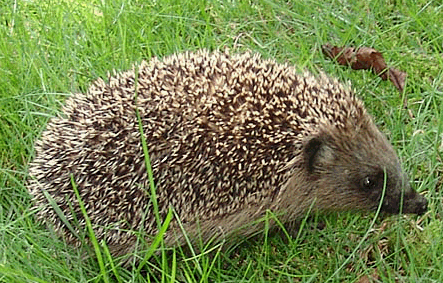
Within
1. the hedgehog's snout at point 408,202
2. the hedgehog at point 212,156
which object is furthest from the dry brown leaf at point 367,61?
the hedgehog's snout at point 408,202

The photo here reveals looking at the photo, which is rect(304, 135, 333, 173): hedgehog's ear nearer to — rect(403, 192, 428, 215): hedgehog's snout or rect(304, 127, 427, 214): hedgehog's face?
rect(304, 127, 427, 214): hedgehog's face

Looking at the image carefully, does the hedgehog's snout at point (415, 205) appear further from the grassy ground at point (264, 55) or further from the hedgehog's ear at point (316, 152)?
the hedgehog's ear at point (316, 152)

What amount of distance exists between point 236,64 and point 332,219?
90 centimetres

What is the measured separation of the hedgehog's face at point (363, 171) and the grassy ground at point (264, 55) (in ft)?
0.46

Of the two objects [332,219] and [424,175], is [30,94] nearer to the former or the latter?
[332,219]

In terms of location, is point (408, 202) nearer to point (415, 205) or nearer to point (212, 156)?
point (415, 205)

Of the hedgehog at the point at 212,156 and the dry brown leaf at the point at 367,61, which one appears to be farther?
the dry brown leaf at the point at 367,61

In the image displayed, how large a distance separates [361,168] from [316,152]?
8.6 inches

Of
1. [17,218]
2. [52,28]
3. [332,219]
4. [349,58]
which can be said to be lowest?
[332,219]

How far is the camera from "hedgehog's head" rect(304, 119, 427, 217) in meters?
3.47

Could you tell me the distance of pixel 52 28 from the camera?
4848mm

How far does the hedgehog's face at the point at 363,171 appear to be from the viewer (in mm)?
3477

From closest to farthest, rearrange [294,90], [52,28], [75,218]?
1. [75,218]
2. [294,90]
3. [52,28]

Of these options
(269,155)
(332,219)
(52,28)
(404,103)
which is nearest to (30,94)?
(52,28)
